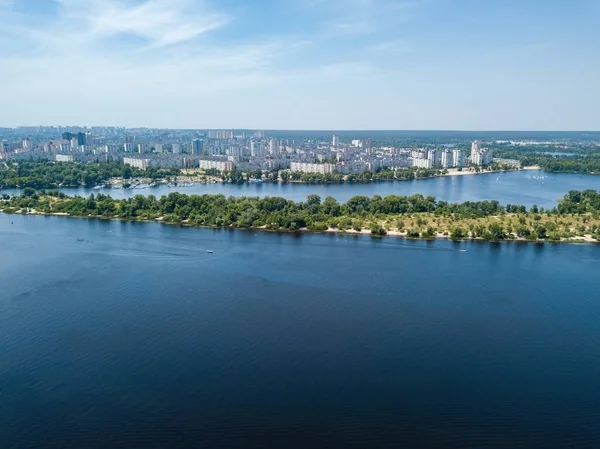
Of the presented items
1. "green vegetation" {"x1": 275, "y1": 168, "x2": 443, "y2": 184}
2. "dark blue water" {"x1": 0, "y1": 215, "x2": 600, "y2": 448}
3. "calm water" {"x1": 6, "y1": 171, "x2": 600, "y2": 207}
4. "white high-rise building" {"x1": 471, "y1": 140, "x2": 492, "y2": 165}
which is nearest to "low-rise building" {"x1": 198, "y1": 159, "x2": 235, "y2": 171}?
"green vegetation" {"x1": 275, "y1": 168, "x2": 443, "y2": 184}

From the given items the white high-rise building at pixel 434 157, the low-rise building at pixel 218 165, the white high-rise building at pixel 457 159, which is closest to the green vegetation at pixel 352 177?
the low-rise building at pixel 218 165

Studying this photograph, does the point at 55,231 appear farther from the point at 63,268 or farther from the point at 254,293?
the point at 254,293

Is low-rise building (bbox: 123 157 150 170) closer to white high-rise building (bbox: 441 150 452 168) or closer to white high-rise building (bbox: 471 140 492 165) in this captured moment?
white high-rise building (bbox: 441 150 452 168)

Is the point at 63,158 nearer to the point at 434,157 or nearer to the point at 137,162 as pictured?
the point at 137,162

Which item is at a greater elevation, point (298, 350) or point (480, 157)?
point (480, 157)

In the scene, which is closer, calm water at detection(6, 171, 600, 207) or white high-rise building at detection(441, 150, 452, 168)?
calm water at detection(6, 171, 600, 207)

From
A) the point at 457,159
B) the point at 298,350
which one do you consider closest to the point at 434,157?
the point at 457,159
